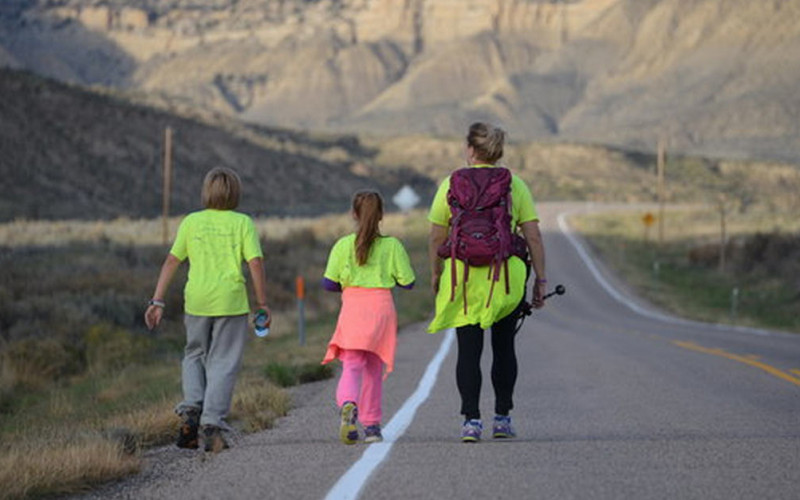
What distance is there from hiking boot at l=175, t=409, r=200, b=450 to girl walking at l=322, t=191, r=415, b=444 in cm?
93

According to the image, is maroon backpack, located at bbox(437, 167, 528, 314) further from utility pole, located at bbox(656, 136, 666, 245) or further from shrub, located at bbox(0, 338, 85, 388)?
utility pole, located at bbox(656, 136, 666, 245)

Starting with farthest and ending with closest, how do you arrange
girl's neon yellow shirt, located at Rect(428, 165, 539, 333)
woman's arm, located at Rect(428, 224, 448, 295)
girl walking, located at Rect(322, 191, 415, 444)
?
girl walking, located at Rect(322, 191, 415, 444), woman's arm, located at Rect(428, 224, 448, 295), girl's neon yellow shirt, located at Rect(428, 165, 539, 333)

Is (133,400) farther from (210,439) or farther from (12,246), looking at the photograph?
(12,246)

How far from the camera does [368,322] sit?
9594 millimetres

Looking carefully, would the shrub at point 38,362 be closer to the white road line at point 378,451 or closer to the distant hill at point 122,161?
the white road line at point 378,451

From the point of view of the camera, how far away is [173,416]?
10.7 metres

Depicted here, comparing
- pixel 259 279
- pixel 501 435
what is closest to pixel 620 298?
pixel 501 435

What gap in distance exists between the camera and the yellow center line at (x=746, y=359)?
14514 mm

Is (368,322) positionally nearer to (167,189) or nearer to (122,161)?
(167,189)

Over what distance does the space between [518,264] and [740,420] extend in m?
2.49

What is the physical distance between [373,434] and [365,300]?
873 mm

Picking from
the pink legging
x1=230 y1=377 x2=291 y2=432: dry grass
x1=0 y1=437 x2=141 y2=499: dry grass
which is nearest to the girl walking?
the pink legging

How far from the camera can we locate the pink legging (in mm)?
9547

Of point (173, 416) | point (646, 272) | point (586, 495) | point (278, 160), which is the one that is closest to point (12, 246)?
point (646, 272)
